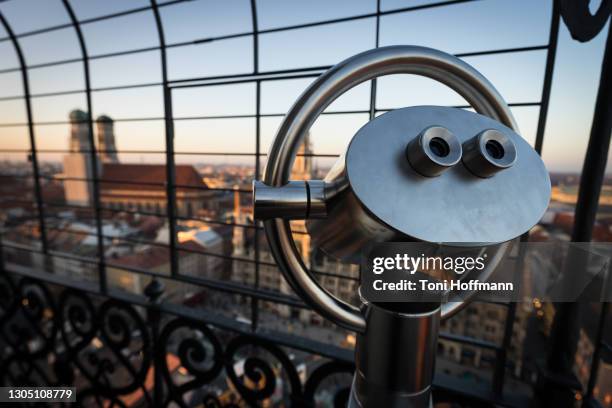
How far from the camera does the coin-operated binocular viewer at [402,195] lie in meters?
0.24

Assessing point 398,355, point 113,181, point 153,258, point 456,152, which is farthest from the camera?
point 153,258

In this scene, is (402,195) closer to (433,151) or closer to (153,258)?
(433,151)

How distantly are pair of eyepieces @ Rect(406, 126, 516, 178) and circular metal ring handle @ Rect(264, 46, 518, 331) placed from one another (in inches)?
4.0

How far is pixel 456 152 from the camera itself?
241 mm

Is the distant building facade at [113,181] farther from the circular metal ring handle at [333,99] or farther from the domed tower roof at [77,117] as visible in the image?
the circular metal ring handle at [333,99]

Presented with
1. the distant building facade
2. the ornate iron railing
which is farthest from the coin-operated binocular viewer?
the distant building facade

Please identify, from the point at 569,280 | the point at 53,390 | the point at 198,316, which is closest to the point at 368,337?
the point at 569,280

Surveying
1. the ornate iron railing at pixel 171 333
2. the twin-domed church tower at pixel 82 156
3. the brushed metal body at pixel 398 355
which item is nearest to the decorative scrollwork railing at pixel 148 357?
the ornate iron railing at pixel 171 333

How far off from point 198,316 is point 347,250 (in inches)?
47.7

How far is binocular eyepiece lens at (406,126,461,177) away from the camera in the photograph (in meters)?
0.23

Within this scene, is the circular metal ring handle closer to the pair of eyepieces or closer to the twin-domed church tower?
the pair of eyepieces

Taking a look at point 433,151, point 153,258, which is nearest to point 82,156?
point 153,258

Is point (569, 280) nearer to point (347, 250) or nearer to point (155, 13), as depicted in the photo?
point (347, 250)

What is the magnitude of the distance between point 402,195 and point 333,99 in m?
0.13
